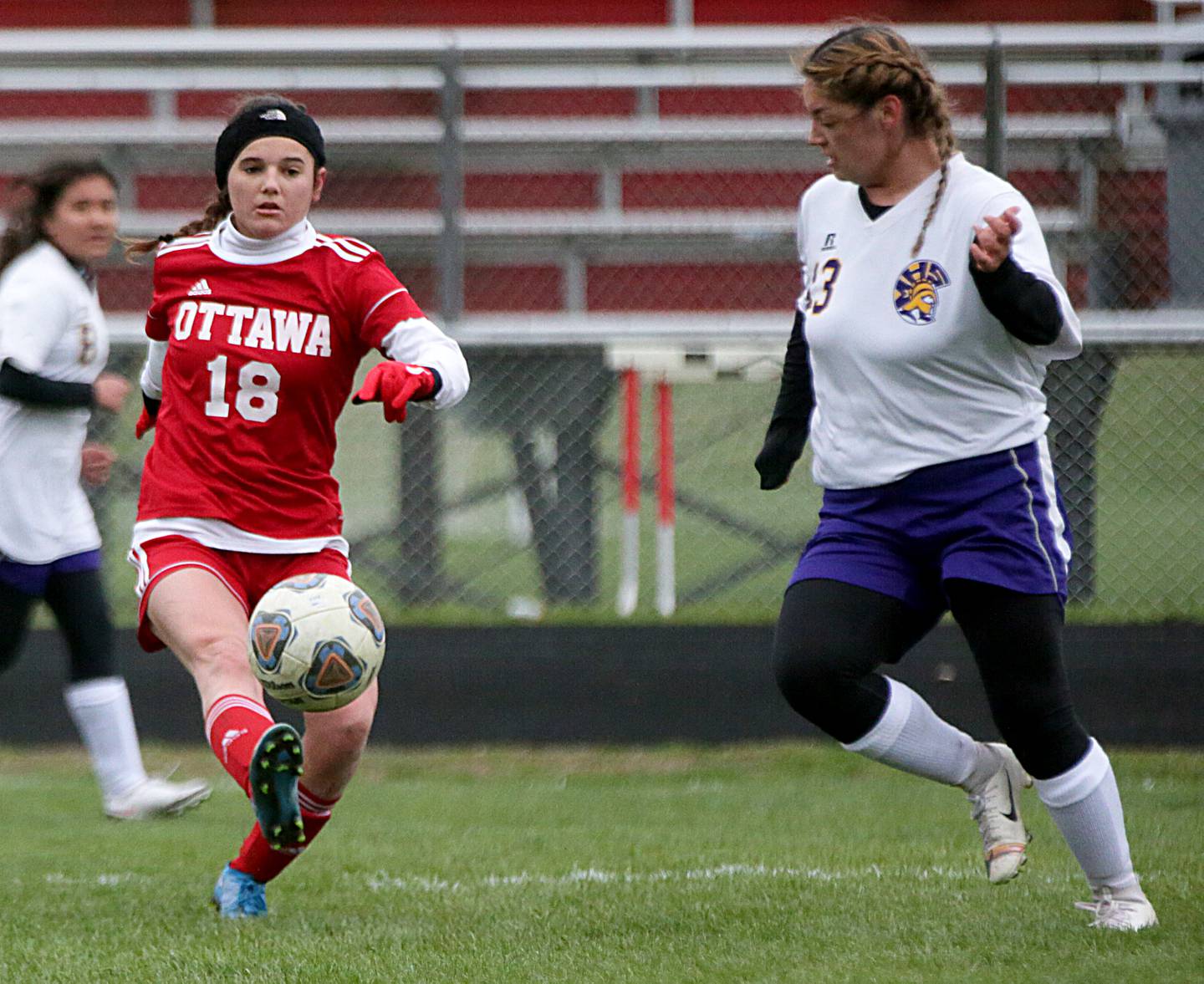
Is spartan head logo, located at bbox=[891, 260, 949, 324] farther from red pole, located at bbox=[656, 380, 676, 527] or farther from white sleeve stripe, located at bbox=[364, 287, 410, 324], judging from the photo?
red pole, located at bbox=[656, 380, 676, 527]

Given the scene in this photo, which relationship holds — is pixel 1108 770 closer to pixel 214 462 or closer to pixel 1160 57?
pixel 214 462

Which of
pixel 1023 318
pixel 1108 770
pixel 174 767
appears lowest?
A: pixel 174 767

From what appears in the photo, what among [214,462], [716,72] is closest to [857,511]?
[214,462]

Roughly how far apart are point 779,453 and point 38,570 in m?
2.95

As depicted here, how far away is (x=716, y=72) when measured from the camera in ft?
28.2

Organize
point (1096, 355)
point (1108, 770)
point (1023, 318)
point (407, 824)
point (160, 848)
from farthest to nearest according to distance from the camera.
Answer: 1. point (1096, 355)
2. point (407, 824)
3. point (160, 848)
4. point (1108, 770)
5. point (1023, 318)

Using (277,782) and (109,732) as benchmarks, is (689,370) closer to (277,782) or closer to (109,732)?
(109,732)

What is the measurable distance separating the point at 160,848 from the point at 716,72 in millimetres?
4678

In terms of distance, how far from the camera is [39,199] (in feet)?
20.1

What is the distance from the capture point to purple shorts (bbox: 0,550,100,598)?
609 centimetres

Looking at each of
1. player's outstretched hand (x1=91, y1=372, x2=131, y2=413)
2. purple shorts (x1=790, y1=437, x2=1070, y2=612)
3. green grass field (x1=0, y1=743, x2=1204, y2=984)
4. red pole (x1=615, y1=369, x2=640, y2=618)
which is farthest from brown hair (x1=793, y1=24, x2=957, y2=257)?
red pole (x1=615, y1=369, x2=640, y2=618)

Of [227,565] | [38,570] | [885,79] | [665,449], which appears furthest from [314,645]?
[665,449]

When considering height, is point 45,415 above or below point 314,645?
above

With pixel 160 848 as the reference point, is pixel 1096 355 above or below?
above
